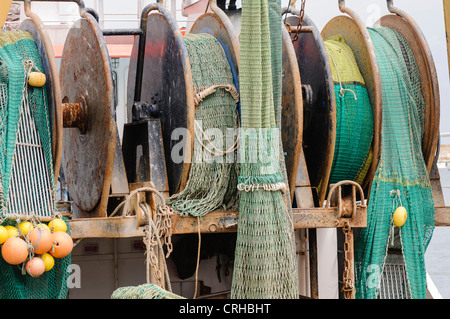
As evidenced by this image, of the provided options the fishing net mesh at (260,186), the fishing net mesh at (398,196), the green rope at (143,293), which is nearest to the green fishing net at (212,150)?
the fishing net mesh at (260,186)

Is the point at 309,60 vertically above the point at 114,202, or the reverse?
the point at 309,60

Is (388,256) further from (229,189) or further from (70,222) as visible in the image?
(70,222)

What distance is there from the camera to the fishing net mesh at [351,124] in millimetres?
5453

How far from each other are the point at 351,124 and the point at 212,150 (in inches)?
49.6

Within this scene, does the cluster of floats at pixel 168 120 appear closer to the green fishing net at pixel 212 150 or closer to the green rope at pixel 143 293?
the green fishing net at pixel 212 150

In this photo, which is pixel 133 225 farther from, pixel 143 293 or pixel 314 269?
pixel 314 269

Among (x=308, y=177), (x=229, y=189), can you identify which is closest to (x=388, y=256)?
(x=308, y=177)

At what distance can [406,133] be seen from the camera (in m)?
5.35

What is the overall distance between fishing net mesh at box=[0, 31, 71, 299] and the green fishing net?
2.91ft

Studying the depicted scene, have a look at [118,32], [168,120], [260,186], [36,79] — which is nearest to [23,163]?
[36,79]

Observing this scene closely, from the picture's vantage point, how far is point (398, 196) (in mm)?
5188

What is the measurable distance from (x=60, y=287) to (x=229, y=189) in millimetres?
1316

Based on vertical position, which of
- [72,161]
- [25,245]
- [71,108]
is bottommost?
[25,245]

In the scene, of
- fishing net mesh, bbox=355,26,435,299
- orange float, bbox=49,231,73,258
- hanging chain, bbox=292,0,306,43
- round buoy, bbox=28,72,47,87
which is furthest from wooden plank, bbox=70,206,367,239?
hanging chain, bbox=292,0,306,43
